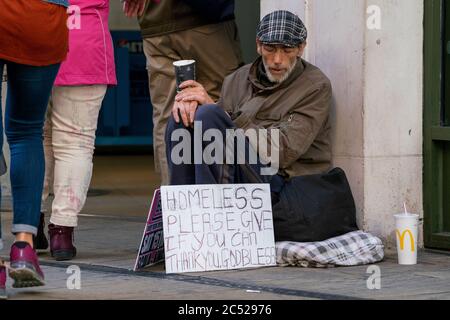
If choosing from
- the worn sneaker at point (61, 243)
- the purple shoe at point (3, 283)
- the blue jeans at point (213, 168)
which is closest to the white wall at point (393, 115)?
the blue jeans at point (213, 168)

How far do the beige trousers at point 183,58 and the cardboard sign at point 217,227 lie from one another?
88 centimetres

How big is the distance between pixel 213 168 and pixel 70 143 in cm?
78

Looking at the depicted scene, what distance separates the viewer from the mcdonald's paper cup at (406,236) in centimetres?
594

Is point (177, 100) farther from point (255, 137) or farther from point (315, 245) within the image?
point (315, 245)

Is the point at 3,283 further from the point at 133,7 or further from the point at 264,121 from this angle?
the point at 133,7

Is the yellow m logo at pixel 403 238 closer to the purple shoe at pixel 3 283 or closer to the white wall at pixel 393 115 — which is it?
the white wall at pixel 393 115

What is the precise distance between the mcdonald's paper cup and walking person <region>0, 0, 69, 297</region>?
1813 mm

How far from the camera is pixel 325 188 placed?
20.0ft

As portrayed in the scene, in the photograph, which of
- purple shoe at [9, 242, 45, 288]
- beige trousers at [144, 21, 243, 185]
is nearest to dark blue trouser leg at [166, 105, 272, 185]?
beige trousers at [144, 21, 243, 185]

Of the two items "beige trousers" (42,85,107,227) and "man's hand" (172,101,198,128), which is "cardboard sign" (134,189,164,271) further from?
"beige trousers" (42,85,107,227)

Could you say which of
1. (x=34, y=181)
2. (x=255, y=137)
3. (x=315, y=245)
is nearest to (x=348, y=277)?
(x=315, y=245)
